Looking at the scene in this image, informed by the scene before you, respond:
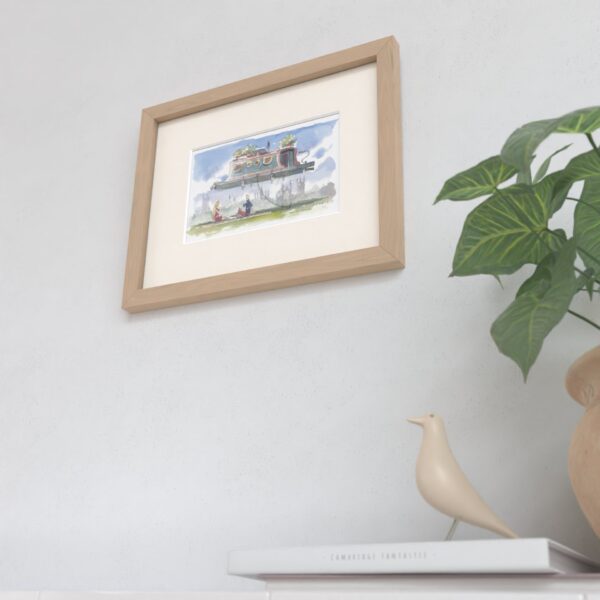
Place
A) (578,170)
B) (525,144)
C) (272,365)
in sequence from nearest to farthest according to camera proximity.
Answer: (525,144) < (578,170) < (272,365)

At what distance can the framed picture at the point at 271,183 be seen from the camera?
3.49 ft

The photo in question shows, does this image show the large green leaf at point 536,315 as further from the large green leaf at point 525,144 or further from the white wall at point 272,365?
the white wall at point 272,365

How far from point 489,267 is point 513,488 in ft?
0.89

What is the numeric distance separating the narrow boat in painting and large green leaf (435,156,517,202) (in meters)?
0.44

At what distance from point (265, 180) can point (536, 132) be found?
0.62m

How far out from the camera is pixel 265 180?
1.17m

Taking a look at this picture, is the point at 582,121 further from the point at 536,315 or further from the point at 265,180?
the point at 265,180

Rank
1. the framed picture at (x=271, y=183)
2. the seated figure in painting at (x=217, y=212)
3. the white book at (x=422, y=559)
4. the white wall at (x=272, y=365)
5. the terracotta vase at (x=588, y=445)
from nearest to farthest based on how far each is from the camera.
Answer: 1. the white book at (x=422, y=559)
2. the terracotta vase at (x=588, y=445)
3. the white wall at (x=272, y=365)
4. the framed picture at (x=271, y=183)
5. the seated figure in painting at (x=217, y=212)

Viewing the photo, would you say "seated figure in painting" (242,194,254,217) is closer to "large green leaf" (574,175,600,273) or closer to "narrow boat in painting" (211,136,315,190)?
"narrow boat in painting" (211,136,315,190)

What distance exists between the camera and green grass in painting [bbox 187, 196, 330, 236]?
3.64 feet

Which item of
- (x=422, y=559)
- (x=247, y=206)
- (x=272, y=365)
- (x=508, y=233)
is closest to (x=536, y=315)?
(x=508, y=233)

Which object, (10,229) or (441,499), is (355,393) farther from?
(10,229)

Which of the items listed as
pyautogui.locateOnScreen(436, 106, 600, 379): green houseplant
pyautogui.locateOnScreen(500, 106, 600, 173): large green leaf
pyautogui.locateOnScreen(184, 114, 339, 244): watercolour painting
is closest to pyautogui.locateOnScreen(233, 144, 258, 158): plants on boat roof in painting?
pyautogui.locateOnScreen(184, 114, 339, 244): watercolour painting

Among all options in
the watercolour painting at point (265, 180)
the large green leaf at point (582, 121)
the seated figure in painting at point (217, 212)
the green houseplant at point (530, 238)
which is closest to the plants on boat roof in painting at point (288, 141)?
the watercolour painting at point (265, 180)
